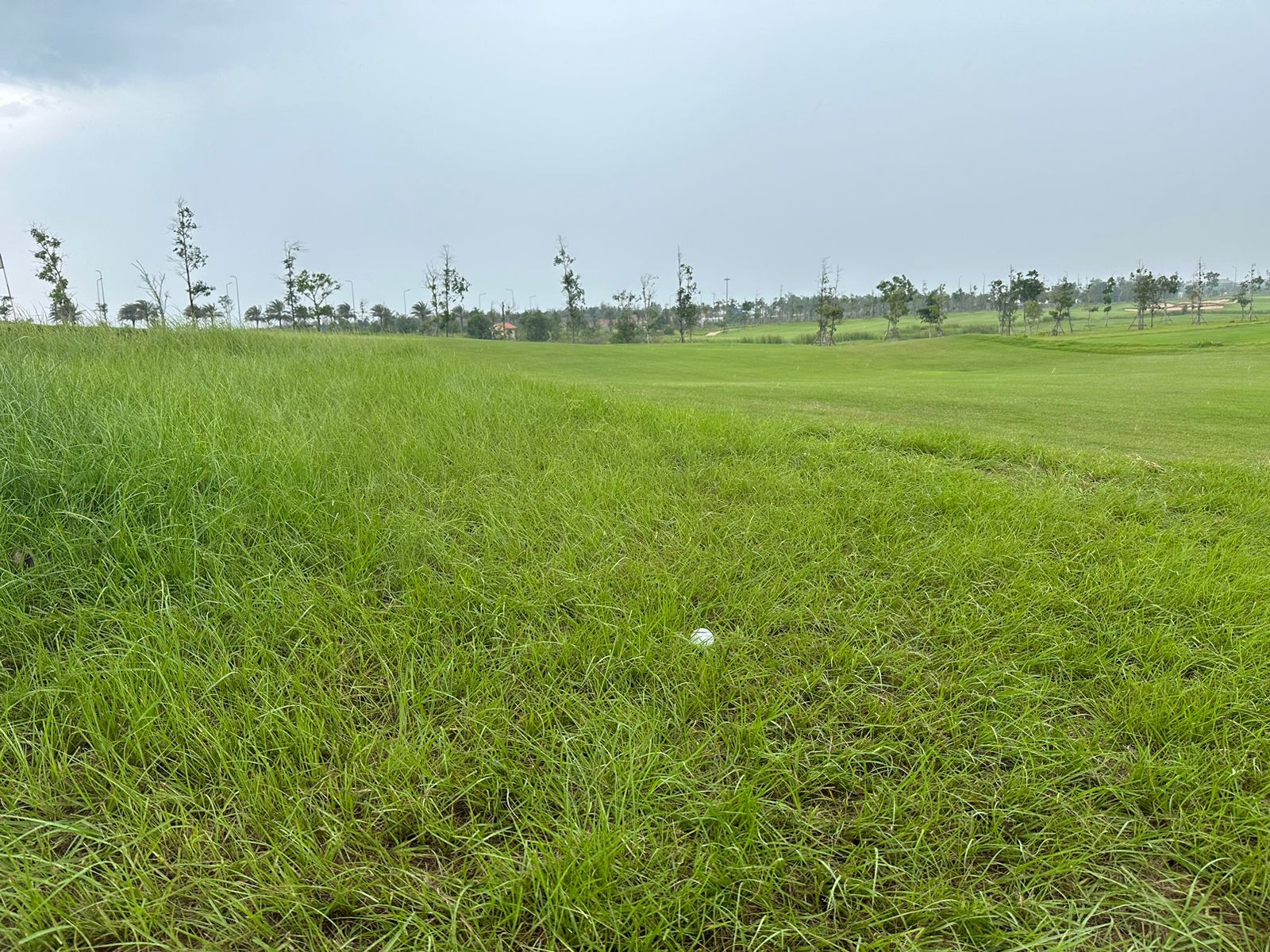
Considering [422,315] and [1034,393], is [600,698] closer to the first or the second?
[1034,393]

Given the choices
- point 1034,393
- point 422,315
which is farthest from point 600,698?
point 422,315

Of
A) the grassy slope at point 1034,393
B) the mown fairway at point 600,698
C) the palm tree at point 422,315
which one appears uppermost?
the palm tree at point 422,315

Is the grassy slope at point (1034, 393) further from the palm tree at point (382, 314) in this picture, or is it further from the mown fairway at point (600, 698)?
the palm tree at point (382, 314)

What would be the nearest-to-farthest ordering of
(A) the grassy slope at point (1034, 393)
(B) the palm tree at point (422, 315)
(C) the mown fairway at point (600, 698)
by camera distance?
1. (C) the mown fairway at point (600, 698)
2. (A) the grassy slope at point (1034, 393)
3. (B) the palm tree at point (422, 315)

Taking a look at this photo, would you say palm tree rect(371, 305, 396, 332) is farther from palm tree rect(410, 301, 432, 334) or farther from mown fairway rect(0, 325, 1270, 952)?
mown fairway rect(0, 325, 1270, 952)

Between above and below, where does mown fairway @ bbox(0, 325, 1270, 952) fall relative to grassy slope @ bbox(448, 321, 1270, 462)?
below

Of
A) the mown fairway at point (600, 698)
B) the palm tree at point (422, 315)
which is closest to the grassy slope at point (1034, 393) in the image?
the mown fairway at point (600, 698)

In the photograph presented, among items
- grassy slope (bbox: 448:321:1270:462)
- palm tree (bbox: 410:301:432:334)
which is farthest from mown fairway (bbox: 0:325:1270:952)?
palm tree (bbox: 410:301:432:334)

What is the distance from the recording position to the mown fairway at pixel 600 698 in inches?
43.8

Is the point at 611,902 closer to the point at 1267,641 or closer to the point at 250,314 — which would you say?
the point at 1267,641

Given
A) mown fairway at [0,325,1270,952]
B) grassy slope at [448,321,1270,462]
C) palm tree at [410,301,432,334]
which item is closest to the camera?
mown fairway at [0,325,1270,952]

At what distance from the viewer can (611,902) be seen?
3.60ft

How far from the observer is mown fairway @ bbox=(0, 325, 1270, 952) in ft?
3.65

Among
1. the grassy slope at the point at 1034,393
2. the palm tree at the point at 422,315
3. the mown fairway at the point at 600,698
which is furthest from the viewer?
the palm tree at the point at 422,315
